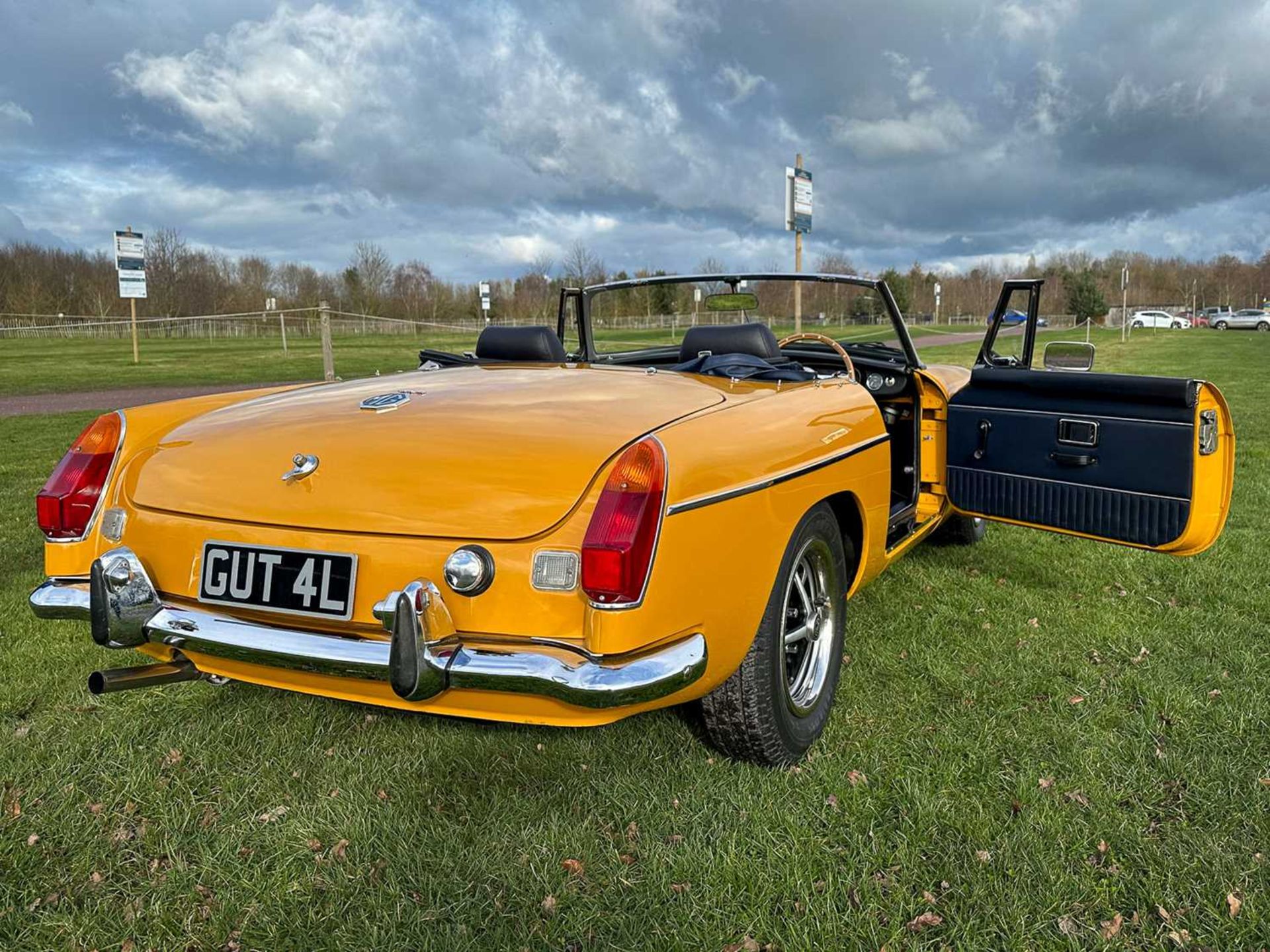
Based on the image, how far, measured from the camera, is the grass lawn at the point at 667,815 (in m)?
2.01

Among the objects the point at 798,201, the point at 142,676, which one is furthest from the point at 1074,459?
the point at 798,201

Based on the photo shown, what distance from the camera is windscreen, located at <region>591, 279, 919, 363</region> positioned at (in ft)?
13.5

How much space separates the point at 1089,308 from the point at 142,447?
4629 cm

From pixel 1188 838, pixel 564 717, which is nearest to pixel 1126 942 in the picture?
pixel 1188 838

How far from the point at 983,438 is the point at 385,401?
8.01 ft

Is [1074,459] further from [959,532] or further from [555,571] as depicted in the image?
[555,571]

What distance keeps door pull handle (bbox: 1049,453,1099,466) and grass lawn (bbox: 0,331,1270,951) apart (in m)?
0.78

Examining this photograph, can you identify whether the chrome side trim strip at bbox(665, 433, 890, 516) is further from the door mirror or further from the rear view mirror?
the rear view mirror

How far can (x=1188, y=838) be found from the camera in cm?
225

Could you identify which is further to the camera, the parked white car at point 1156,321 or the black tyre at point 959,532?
the parked white car at point 1156,321

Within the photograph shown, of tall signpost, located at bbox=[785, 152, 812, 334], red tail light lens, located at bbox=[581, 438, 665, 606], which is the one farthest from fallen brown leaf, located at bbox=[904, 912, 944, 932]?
tall signpost, located at bbox=[785, 152, 812, 334]

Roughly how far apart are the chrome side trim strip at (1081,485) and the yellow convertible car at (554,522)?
0.4 inches

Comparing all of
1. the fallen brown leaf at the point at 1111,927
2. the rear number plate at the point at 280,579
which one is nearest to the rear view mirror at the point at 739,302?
Answer: the rear number plate at the point at 280,579

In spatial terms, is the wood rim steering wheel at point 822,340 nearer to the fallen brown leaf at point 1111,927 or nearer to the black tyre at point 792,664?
the black tyre at point 792,664
